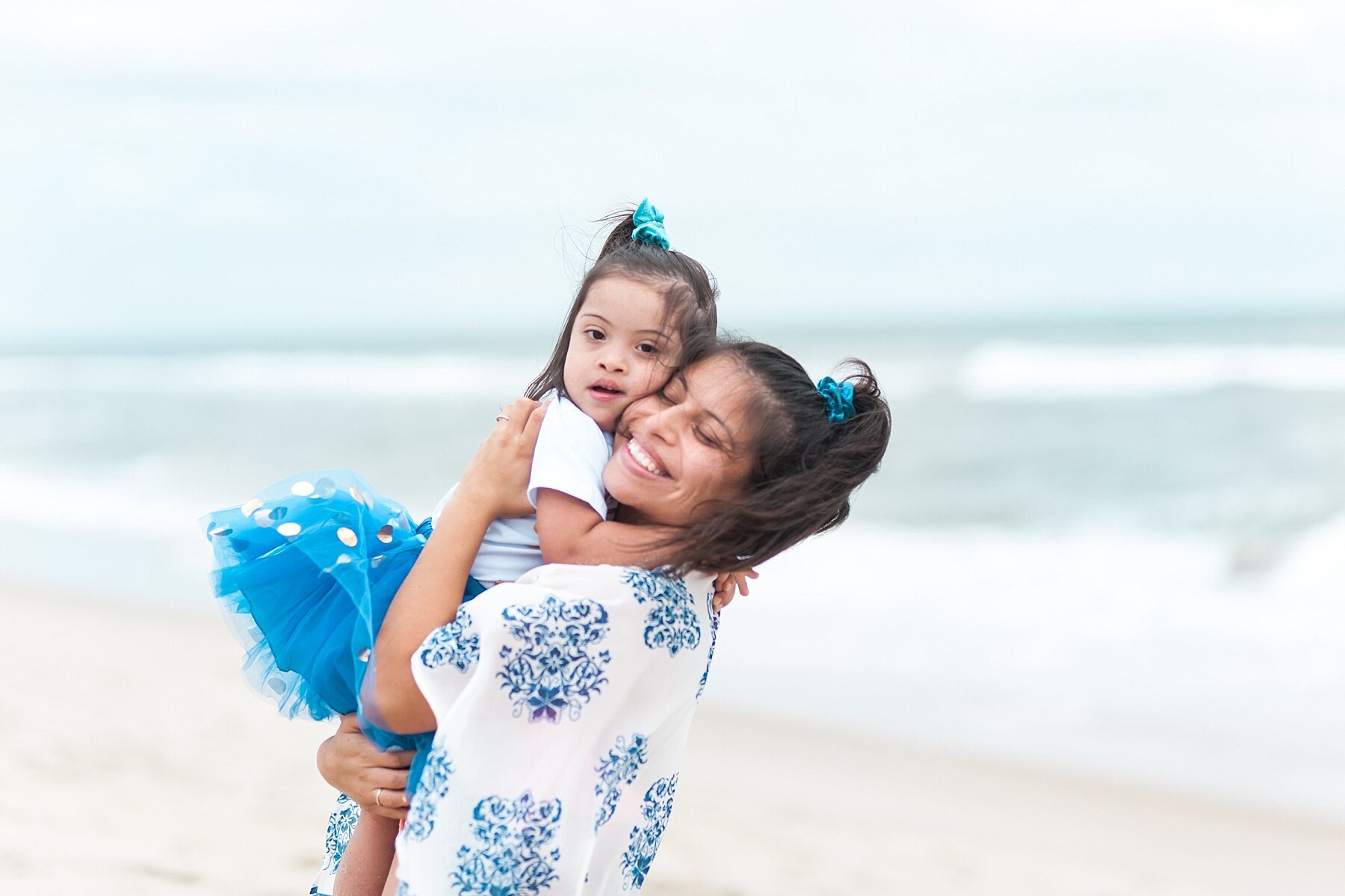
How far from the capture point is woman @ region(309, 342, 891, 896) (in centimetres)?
188

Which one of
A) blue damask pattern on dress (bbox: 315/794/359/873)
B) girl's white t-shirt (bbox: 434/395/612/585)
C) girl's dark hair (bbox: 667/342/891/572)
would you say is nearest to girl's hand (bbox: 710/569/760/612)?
girl's dark hair (bbox: 667/342/891/572)

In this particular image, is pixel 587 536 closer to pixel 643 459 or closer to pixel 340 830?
pixel 643 459

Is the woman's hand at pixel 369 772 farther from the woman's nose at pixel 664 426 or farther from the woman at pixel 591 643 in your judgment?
the woman's nose at pixel 664 426

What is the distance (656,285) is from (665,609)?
0.75m

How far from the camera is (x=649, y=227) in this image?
2568 mm

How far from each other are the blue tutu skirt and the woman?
106mm

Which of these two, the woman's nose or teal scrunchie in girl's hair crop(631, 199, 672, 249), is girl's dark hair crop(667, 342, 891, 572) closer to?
the woman's nose

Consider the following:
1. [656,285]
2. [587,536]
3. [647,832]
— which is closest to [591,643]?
[587,536]

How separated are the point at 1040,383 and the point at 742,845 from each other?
61.6ft

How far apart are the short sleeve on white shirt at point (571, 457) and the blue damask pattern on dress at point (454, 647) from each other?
26 centimetres

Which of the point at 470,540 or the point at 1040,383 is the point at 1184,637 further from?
the point at 1040,383

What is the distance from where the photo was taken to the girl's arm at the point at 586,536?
6.47 ft

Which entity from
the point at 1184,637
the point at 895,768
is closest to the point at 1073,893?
the point at 895,768

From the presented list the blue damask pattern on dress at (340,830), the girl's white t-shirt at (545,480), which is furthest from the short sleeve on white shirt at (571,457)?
the blue damask pattern on dress at (340,830)
